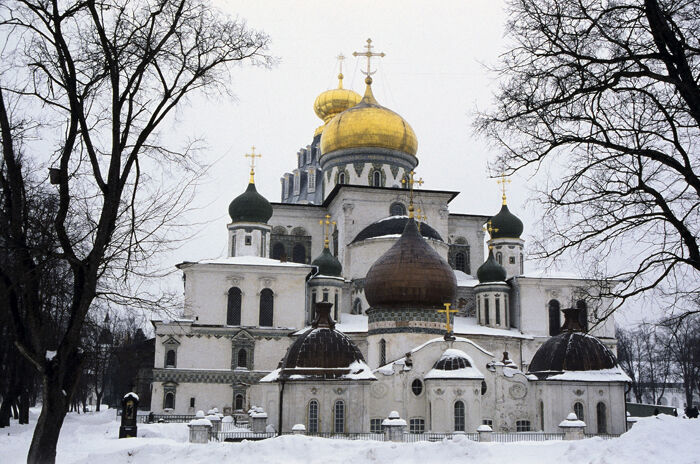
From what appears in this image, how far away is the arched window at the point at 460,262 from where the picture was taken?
4603 centimetres

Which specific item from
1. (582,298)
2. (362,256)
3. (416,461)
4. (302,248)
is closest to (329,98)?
(302,248)

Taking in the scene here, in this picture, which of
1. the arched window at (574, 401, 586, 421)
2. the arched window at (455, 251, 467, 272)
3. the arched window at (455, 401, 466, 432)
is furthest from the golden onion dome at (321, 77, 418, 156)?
the arched window at (574, 401, 586, 421)

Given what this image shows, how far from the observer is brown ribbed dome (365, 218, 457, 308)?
1188 inches

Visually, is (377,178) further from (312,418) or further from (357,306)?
(312,418)

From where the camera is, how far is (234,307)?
129 feet

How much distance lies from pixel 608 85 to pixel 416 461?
1018cm

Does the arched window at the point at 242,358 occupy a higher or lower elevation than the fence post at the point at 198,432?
higher

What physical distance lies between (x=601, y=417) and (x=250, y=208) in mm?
23574

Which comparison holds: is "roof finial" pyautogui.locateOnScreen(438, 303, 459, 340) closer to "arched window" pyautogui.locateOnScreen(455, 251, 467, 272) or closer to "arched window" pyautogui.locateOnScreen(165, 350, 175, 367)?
"arched window" pyautogui.locateOnScreen(165, 350, 175, 367)

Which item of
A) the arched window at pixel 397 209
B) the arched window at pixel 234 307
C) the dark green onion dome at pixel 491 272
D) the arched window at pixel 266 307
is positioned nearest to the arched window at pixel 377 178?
the arched window at pixel 397 209

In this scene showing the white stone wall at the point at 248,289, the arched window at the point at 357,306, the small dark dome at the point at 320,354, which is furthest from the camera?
the arched window at the point at 357,306

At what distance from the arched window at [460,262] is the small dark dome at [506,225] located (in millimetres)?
2198

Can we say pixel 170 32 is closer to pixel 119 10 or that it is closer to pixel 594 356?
pixel 119 10

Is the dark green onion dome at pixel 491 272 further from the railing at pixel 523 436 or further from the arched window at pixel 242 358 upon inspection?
the railing at pixel 523 436
